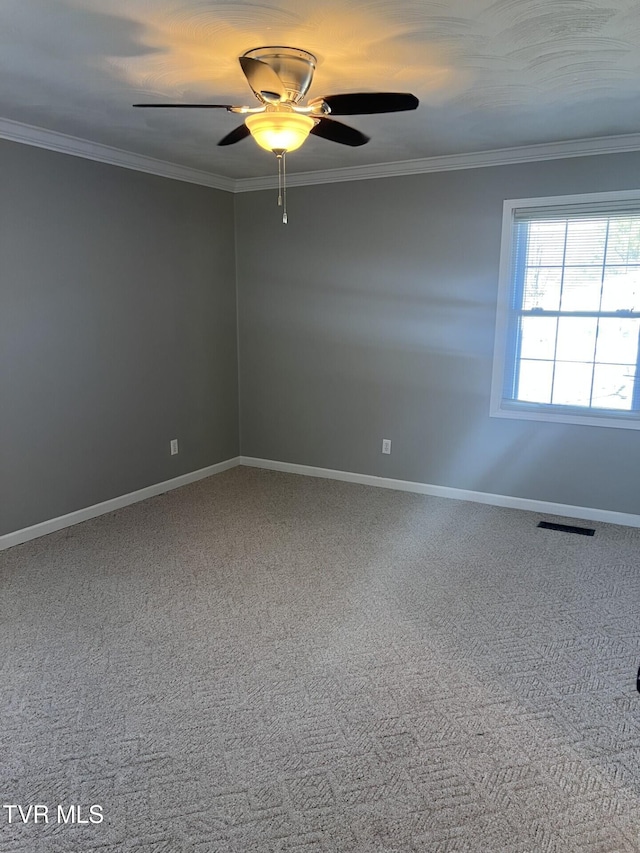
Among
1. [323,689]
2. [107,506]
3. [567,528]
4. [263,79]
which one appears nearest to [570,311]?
[567,528]

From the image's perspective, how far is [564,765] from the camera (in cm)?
206

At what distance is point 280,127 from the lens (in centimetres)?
240

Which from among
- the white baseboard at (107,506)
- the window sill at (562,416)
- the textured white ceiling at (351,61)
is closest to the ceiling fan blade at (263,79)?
the textured white ceiling at (351,61)

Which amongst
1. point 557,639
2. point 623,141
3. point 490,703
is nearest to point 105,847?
point 490,703

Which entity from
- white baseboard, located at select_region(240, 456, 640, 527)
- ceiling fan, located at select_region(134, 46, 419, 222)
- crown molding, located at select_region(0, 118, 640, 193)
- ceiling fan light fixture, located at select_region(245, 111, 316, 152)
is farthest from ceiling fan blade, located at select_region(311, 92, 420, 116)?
white baseboard, located at select_region(240, 456, 640, 527)

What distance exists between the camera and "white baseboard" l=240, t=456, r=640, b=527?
417cm

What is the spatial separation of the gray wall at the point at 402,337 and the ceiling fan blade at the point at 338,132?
1882 millimetres

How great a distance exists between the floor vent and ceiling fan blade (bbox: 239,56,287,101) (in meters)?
3.10

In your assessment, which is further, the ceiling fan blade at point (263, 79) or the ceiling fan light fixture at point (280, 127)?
the ceiling fan light fixture at point (280, 127)

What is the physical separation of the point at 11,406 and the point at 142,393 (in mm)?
1042

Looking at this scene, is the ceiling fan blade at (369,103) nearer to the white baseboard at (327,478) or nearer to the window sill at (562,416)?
the window sill at (562,416)

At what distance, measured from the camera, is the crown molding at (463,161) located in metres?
3.74

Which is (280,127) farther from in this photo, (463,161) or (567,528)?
(567,528)

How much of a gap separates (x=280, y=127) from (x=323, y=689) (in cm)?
223
